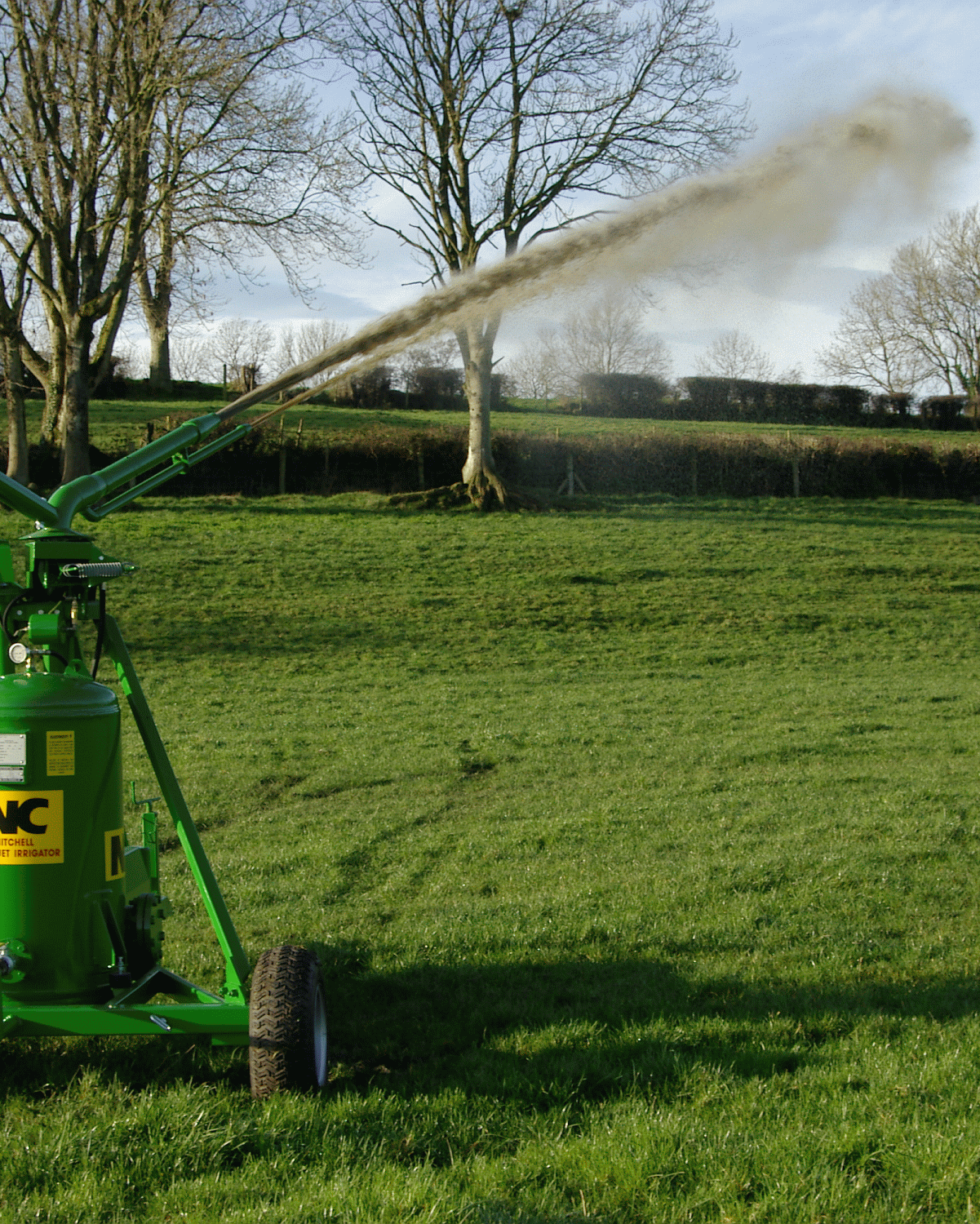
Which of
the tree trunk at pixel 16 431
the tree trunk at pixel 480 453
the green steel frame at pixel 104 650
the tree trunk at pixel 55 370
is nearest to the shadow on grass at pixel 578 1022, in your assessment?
the green steel frame at pixel 104 650

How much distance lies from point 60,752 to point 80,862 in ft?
1.54

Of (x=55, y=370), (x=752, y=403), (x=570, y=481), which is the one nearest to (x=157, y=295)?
(x=55, y=370)

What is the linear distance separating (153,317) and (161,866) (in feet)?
88.2

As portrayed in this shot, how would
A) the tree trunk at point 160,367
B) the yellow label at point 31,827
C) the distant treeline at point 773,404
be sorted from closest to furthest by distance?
the yellow label at point 31,827
the tree trunk at point 160,367
the distant treeline at point 773,404

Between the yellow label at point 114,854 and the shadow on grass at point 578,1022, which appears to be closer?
the yellow label at point 114,854

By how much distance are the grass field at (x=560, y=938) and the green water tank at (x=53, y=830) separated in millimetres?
538

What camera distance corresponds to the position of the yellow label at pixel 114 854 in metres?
4.26

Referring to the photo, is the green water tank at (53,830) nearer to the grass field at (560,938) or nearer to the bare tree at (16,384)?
the grass field at (560,938)

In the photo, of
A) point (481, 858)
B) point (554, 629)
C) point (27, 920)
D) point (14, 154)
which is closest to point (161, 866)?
point (481, 858)

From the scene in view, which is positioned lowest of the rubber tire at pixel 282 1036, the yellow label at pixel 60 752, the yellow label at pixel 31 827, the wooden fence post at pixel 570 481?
the rubber tire at pixel 282 1036

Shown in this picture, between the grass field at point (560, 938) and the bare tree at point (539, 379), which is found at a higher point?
the bare tree at point (539, 379)

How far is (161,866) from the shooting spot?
8.12 meters

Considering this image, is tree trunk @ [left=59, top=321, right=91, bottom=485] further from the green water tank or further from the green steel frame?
the green water tank

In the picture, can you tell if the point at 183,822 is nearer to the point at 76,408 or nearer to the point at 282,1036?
the point at 282,1036
